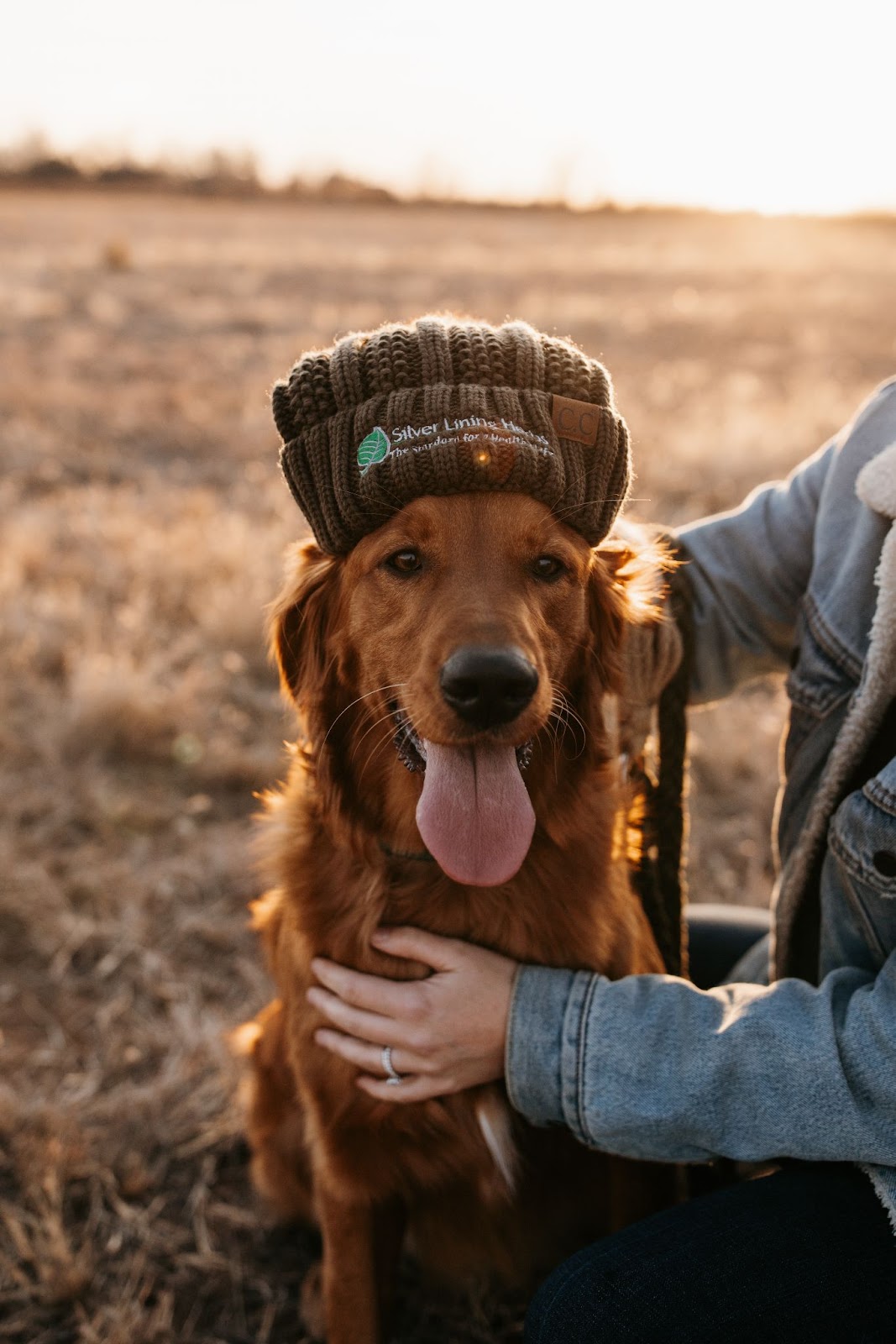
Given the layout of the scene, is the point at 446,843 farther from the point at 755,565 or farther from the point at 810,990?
the point at 755,565

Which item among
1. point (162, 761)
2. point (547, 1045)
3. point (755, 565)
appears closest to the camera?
point (547, 1045)

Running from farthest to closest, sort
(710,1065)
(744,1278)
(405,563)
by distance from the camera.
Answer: (405,563)
(710,1065)
(744,1278)

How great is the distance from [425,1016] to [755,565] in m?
1.17

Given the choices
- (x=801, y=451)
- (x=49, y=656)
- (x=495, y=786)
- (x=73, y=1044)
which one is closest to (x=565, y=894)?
(x=495, y=786)

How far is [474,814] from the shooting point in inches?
74.1

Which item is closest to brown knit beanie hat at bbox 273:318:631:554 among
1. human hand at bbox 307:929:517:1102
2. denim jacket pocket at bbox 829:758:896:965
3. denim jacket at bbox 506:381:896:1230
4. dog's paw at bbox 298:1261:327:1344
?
denim jacket at bbox 506:381:896:1230

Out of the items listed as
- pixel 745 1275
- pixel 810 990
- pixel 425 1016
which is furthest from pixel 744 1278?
pixel 425 1016

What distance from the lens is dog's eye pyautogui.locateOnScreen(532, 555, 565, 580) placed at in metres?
1.94

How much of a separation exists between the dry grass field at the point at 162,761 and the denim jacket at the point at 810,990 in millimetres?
958

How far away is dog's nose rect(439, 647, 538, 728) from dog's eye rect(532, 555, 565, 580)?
26cm

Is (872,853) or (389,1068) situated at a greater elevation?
(872,853)

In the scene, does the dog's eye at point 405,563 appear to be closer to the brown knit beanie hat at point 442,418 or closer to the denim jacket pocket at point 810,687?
the brown knit beanie hat at point 442,418

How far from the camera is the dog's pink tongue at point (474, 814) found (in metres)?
1.87

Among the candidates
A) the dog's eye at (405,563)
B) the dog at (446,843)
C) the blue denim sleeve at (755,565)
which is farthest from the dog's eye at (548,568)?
the blue denim sleeve at (755,565)
